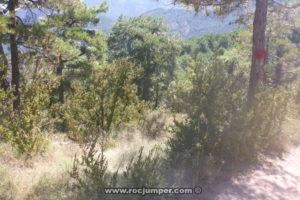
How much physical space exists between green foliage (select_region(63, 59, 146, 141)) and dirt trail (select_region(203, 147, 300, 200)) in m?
3.80

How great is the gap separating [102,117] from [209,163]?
4.04 m

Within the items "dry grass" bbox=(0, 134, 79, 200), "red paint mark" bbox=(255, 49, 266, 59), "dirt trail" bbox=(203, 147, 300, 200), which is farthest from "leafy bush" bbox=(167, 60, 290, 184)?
"dry grass" bbox=(0, 134, 79, 200)

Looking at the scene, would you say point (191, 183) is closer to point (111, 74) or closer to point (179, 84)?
point (179, 84)

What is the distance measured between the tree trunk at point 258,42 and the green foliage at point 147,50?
61.8ft

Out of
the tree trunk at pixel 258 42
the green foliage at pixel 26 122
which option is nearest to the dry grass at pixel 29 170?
the green foliage at pixel 26 122

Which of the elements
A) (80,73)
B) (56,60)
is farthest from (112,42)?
(56,60)

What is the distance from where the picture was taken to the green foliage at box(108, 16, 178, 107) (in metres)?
26.7

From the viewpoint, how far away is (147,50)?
87.5 feet

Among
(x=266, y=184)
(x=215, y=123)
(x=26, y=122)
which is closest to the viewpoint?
(x=266, y=184)

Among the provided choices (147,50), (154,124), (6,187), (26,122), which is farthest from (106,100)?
(147,50)

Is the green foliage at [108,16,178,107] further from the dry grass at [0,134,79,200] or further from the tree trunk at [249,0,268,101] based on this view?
the dry grass at [0,134,79,200]

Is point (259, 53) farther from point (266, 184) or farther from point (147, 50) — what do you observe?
point (147, 50)

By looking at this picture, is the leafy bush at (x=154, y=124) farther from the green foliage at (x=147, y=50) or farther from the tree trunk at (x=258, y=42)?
the green foliage at (x=147, y=50)

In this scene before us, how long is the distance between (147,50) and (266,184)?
2276cm
